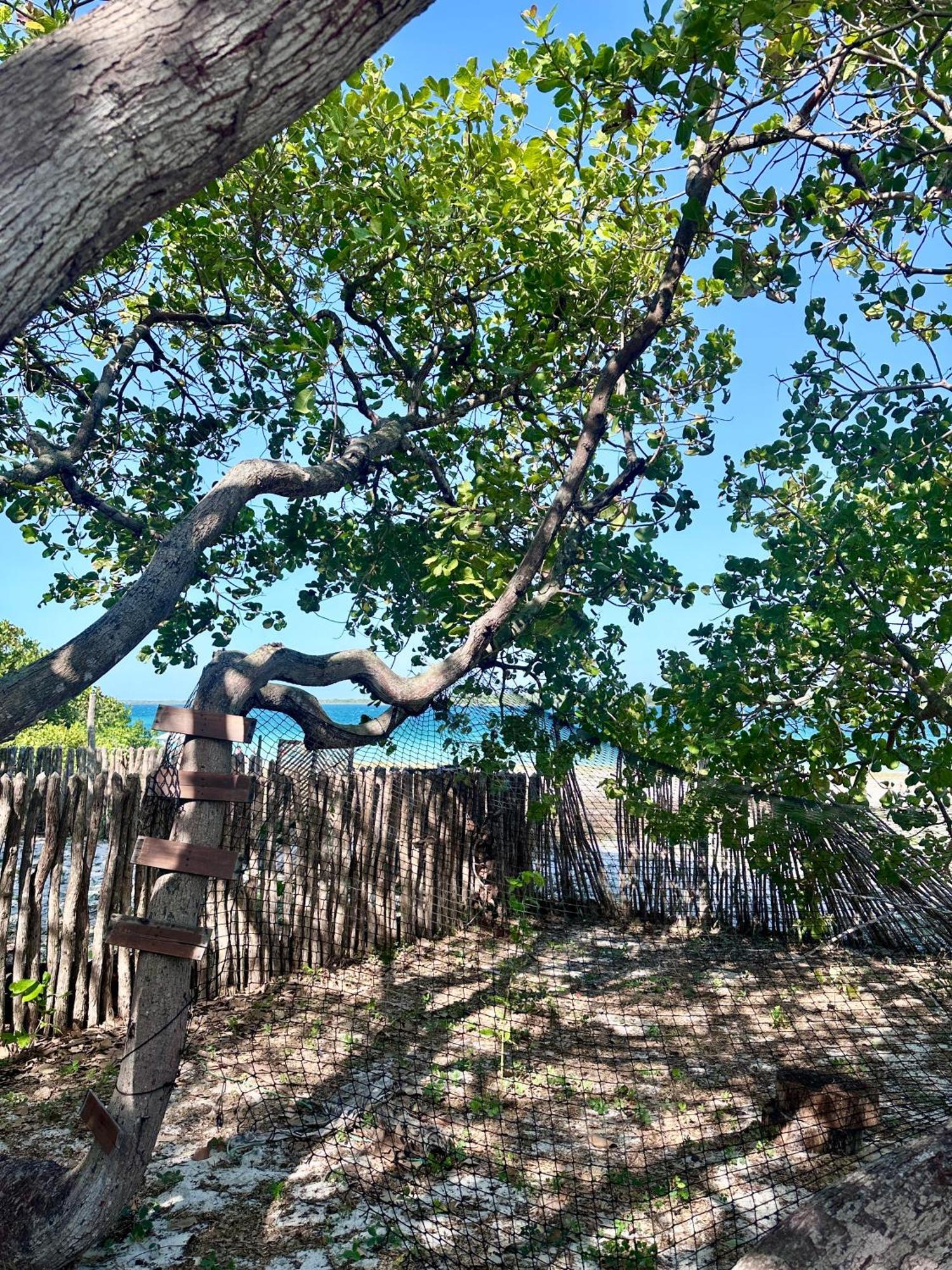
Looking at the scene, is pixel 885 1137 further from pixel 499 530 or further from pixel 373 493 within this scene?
pixel 373 493

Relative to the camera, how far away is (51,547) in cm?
716

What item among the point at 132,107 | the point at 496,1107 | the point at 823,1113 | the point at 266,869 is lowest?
the point at 496,1107

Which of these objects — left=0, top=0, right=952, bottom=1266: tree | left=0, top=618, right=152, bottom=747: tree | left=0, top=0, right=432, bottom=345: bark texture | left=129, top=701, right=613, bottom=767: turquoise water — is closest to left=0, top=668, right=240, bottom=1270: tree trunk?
left=0, top=0, right=952, bottom=1266: tree

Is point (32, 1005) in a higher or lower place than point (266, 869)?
lower

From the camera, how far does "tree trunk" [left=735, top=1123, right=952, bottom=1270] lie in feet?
5.99

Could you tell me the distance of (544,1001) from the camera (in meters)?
5.75

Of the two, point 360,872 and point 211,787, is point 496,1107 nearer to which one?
point 211,787

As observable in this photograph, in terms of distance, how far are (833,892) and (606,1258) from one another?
4.78m

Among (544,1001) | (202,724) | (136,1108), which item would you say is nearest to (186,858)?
(202,724)

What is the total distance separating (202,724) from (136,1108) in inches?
52.7

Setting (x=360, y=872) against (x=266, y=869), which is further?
(x=360, y=872)

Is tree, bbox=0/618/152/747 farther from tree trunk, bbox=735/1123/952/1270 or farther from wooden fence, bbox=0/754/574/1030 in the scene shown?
tree trunk, bbox=735/1123/952/1270

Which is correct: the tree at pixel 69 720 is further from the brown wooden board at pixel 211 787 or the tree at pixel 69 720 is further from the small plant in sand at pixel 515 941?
the brown wooden board at pixel 211 787

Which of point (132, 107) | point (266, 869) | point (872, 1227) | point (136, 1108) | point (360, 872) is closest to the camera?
point (132, 107)
